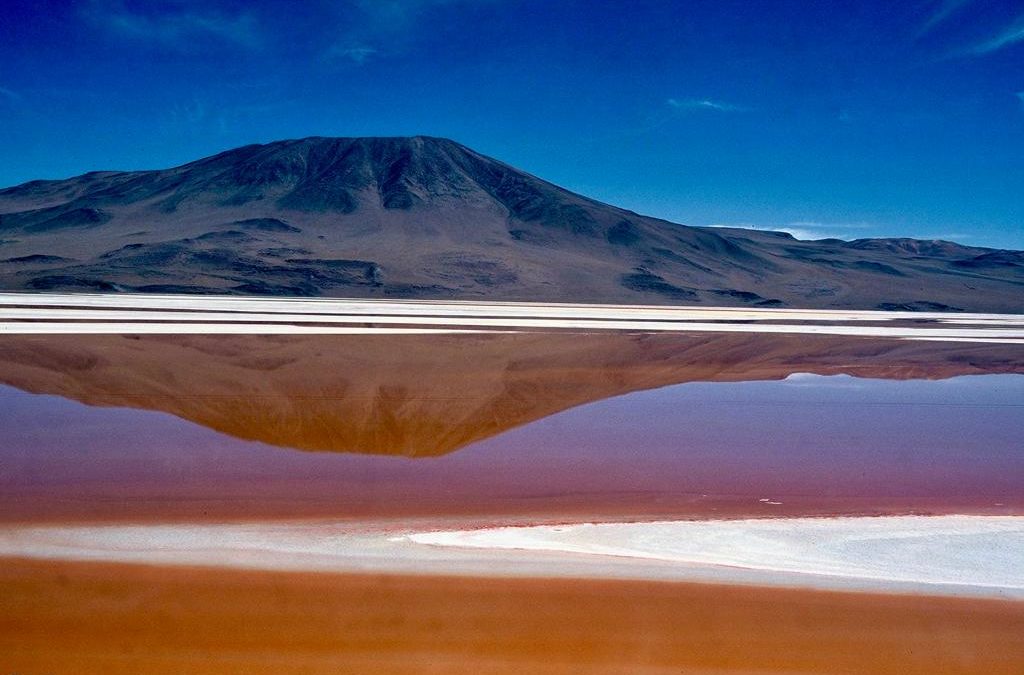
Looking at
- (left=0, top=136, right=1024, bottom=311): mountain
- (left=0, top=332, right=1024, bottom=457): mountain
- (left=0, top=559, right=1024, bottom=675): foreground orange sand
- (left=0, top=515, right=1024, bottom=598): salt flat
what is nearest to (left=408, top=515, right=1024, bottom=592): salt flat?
(left=0, top=515, right=1024, bottom=598): salt flat

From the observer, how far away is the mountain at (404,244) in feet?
262

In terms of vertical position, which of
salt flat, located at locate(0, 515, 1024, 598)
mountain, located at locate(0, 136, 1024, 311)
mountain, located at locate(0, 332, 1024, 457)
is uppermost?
mountain, located at locate(0, 136, 1024, 311)

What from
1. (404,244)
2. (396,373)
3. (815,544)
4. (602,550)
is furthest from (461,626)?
(404,244)

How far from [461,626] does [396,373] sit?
35.6 feet

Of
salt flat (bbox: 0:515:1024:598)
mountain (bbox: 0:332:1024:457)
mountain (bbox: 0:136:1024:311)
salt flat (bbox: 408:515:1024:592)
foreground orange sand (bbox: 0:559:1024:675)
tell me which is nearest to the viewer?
foreground orange sand (bbox: 0:559:1024:675)

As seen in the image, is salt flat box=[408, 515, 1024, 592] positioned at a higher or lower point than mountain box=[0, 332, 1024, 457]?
lower

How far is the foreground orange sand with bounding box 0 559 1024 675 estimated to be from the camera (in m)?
4.23

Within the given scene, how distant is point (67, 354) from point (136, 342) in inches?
107

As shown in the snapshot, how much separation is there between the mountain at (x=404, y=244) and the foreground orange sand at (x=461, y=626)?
67.3 metres

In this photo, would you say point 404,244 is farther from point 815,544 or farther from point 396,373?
point 815,544

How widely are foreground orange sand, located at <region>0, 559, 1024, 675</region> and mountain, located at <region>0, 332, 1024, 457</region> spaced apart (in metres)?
3.99

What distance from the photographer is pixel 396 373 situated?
15289 millimetres

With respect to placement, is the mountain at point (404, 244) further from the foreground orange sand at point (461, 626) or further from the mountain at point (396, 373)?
the foreground orange sand at point (461, 626)

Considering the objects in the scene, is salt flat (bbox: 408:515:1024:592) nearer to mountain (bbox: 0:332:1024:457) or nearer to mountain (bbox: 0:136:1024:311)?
mountain (bbox: 0:332:1024:457)
